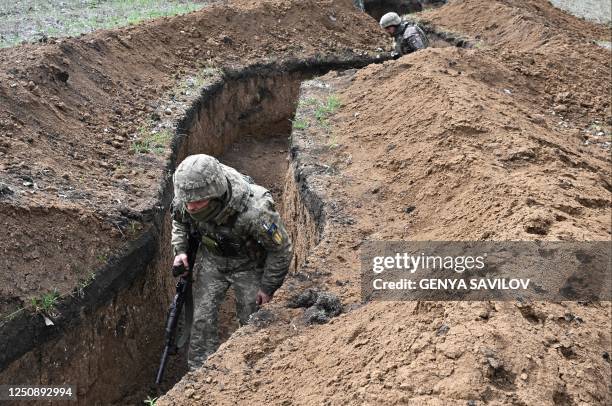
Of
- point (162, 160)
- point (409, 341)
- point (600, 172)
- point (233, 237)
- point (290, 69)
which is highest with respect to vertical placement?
point (290, 69)

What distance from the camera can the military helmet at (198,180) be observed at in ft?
16.8

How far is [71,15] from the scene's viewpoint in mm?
13531

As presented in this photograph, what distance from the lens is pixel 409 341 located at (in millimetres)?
3807

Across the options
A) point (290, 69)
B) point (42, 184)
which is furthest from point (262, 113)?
point (42, 184)

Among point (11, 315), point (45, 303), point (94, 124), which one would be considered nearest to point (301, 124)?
point (94, 124)

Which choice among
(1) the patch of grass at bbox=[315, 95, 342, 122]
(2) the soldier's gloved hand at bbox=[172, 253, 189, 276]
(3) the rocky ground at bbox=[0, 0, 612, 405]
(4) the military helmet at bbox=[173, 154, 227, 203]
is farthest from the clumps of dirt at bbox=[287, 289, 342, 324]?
(1) the patch of grass at bbox=[315, 95, 342, 122]

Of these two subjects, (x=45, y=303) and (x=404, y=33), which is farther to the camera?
(x=404, y=33)

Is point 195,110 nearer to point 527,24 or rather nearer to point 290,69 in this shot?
point 290,69

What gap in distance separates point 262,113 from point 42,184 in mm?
6744

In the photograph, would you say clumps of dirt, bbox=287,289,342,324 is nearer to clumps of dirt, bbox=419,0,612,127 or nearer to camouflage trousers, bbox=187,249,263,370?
camouflage trousers, bbox=187,249,263,370

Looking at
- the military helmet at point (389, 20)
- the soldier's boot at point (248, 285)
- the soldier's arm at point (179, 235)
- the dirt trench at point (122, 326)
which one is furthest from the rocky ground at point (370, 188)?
the military helmet at point (389, 20)

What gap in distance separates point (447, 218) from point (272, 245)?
4.97ft

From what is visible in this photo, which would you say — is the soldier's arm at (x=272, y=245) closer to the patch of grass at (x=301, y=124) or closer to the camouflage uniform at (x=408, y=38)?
the patch of grass at (x=301, y=124)

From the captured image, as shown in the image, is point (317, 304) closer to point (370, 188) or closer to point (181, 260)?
point (181, 260)
